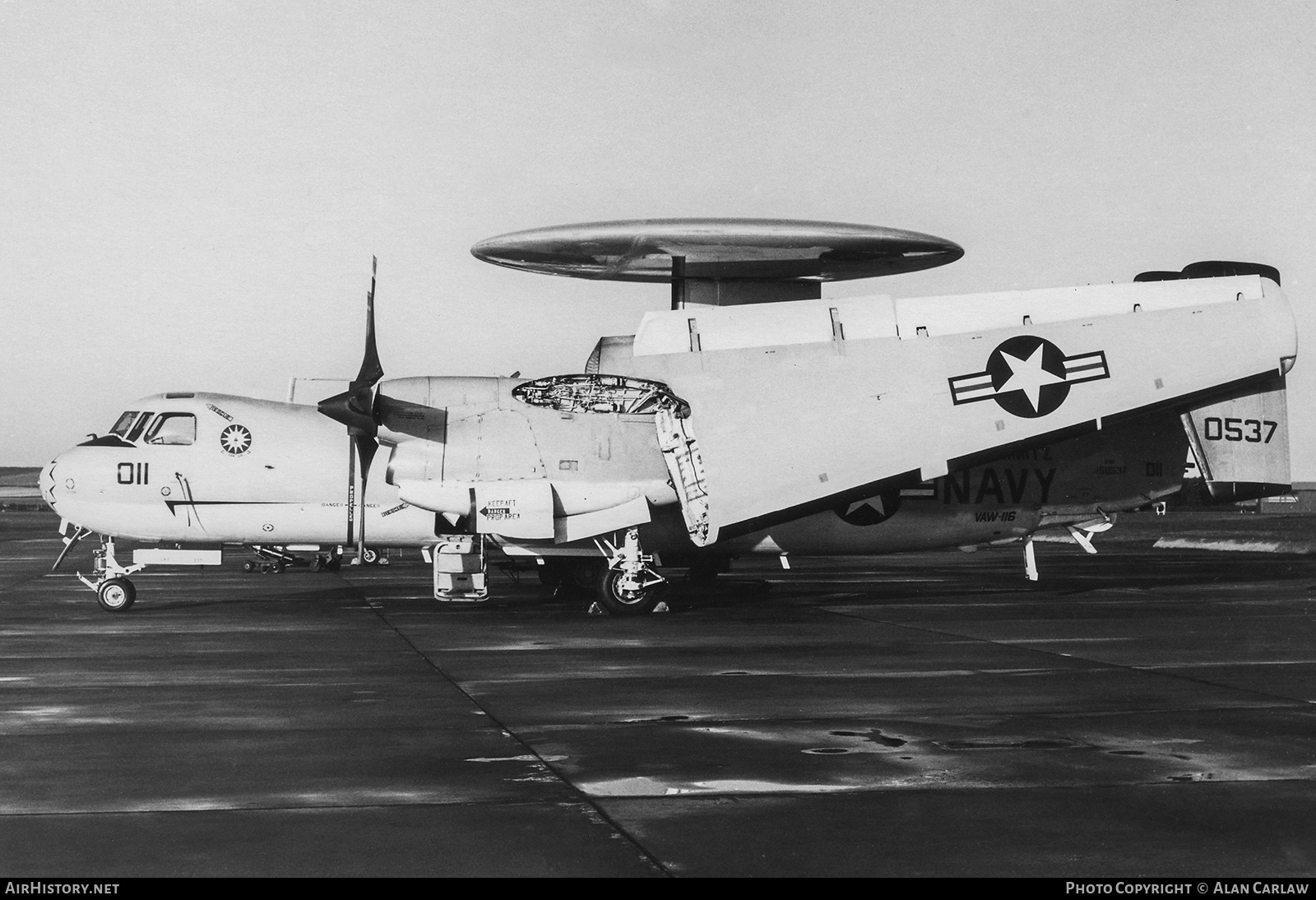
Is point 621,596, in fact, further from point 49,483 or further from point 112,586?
point 49,483

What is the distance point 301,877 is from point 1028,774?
16.8 feet

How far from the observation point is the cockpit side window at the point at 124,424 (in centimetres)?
2350

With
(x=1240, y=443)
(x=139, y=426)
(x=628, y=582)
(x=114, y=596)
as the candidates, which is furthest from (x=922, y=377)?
(x=114, y=596)

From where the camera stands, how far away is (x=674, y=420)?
22234mm

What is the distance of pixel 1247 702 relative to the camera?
40.5 feet

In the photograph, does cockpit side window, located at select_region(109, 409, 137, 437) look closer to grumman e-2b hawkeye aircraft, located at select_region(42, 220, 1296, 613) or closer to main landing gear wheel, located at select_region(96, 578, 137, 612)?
grumman e-2b hawkeye aircraft, located at select_region(42, 220, 1296, 613)

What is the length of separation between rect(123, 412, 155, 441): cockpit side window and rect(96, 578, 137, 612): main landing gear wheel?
2624 mm

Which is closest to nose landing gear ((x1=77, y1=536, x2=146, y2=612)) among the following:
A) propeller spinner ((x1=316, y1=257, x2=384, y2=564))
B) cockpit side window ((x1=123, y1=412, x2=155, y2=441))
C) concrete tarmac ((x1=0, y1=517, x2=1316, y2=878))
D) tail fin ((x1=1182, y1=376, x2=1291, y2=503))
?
concrete tarmac ((x1=0, y1=517, x2=1316, y2=878))

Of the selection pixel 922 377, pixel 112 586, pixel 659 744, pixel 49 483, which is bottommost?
pixel 659 744

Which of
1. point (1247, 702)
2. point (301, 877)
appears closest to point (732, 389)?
point (1247, 702)

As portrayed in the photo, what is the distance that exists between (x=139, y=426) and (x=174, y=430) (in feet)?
2.06

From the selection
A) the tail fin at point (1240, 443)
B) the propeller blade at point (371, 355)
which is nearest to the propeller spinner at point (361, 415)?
the propeller blade at point (371, 355)

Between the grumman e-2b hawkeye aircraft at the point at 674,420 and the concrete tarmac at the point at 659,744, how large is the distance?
1928 mm

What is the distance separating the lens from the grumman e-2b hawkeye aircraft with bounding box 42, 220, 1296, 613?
866 inches
